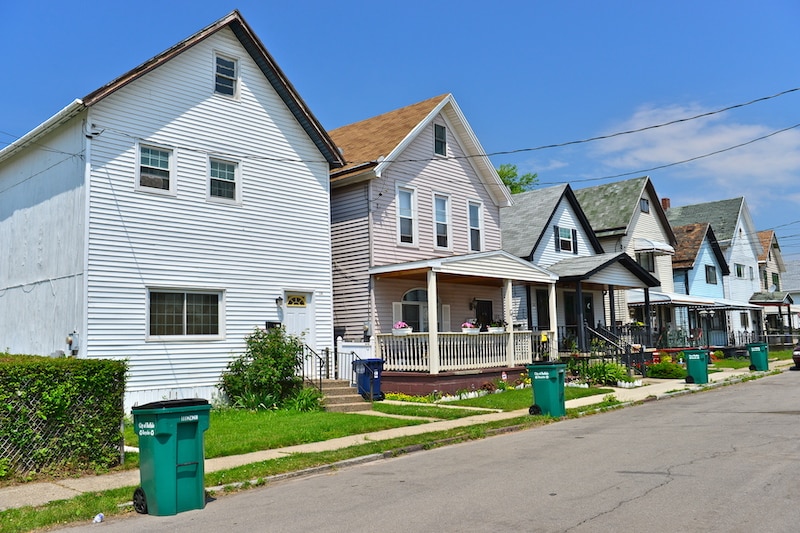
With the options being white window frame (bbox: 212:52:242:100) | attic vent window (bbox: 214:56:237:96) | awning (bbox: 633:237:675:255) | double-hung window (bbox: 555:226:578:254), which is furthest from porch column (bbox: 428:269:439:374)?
awning (bbox: 633:237:675:255)

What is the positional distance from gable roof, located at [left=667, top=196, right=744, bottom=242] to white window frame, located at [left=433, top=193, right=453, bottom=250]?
30.2m

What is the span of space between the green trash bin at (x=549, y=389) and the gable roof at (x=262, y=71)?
28.1 ft

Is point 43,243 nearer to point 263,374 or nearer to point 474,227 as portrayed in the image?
point 263,374

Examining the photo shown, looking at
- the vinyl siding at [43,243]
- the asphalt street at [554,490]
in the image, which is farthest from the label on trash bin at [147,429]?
the vinyl siding at [43,243]

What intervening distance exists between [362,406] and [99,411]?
25.6ft

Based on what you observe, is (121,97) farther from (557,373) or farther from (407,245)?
(557,373)

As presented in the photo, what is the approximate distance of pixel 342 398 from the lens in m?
17.7

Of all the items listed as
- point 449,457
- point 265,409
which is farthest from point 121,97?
point 449,457

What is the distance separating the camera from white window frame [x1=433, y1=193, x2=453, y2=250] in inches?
936

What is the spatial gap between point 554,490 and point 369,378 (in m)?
11.1

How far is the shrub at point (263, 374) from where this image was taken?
16906 mm

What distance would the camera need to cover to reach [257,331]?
17.8m

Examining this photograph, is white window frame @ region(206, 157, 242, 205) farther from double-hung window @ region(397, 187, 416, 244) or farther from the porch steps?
double-hung window @ region(397, 187, 416, 244)

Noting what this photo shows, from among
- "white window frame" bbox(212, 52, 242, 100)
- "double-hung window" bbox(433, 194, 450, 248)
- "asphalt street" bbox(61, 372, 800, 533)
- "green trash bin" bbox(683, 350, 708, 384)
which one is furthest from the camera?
"double-hung window" bbox(433, 194, 450, 248)
